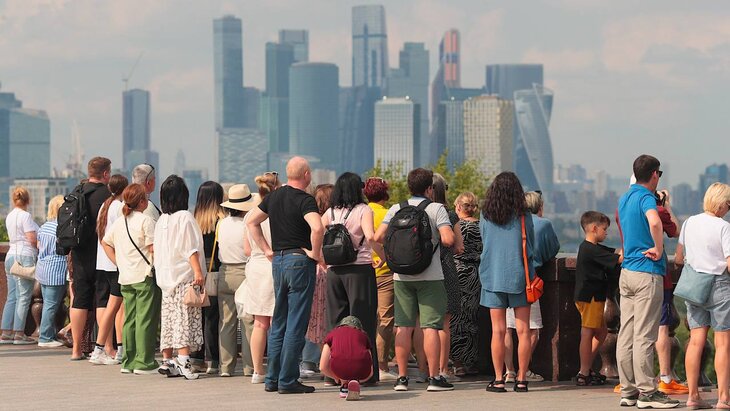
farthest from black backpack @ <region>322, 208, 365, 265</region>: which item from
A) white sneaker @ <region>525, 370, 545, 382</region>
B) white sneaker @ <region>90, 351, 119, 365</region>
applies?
white sneaker @ <region>90, 351, 119, 365</region>

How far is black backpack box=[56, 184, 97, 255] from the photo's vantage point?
12.1m

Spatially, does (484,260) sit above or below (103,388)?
above

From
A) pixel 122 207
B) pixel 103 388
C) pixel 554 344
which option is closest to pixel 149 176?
pixel 122 207

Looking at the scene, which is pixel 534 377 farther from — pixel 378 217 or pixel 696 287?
pixel 696 287

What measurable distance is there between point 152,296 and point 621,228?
4150mm

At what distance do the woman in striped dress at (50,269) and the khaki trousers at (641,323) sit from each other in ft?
20.2

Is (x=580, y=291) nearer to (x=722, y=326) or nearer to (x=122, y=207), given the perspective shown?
(x=722, y=326)

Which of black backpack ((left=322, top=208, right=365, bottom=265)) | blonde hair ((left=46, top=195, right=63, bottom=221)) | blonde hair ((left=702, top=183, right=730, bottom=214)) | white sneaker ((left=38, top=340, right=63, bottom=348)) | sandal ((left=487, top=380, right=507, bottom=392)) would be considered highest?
blonde hair ((left=702, top=183, right=730, bottom=214))

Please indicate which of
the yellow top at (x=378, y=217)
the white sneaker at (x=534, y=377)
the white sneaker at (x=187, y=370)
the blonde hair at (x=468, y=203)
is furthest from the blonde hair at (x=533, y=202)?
the white sneaker at (x=187, y=370)

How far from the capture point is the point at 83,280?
12242 mm

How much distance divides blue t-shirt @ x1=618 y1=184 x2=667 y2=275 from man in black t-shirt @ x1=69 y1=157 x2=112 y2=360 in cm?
504

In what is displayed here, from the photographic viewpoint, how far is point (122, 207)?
38.1 ft

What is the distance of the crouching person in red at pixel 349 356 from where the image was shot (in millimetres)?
9844

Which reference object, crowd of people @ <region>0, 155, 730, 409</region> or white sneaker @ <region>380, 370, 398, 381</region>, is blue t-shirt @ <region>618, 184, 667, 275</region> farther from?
white sneaker @ <region>380, 370, 398, 381</region>
